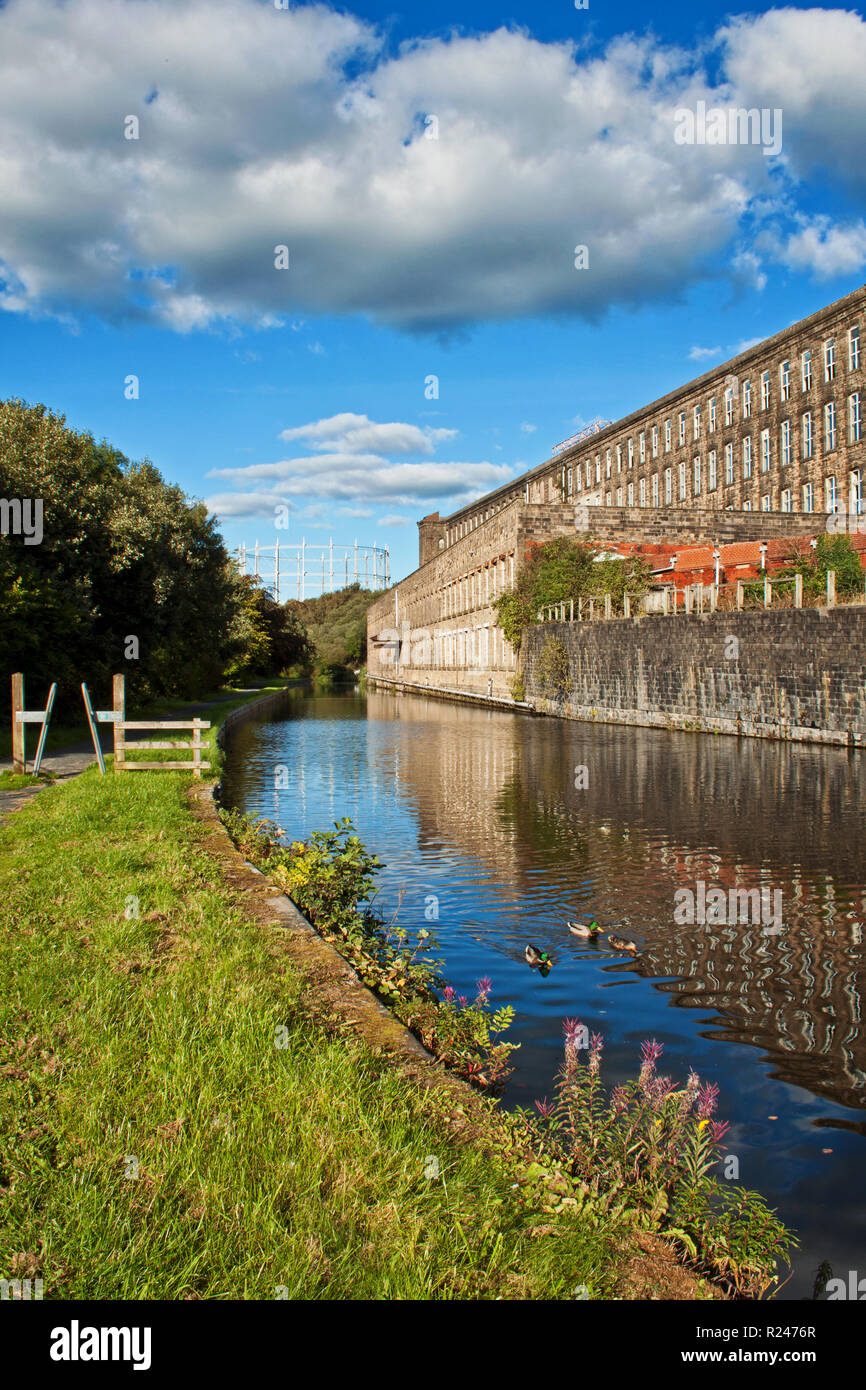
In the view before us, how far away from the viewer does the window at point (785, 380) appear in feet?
191

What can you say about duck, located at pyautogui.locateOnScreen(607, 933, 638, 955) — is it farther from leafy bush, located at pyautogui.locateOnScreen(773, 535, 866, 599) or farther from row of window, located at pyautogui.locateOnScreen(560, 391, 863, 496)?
row of window, located at pyautogui.locateOnScreen(560, 391, 863, 496)

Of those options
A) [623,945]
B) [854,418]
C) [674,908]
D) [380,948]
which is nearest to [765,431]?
[854,418]

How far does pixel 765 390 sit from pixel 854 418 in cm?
986

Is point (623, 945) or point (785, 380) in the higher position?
point (785, 380)

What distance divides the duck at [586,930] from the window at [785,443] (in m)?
56.6

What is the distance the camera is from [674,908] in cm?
868

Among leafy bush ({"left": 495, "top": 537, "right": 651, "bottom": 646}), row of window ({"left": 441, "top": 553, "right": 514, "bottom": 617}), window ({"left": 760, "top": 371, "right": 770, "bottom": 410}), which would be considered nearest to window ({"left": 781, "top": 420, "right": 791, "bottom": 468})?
window ({"left": 760, "top": 371, "right": 770, "bottom": 410})

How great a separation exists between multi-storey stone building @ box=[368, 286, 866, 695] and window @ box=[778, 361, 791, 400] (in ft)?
0.33

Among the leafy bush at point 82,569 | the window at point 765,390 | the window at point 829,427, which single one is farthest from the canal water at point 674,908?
the window at point 765,390

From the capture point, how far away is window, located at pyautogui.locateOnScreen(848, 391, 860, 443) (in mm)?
51812

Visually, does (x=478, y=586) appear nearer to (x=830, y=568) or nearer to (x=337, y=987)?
(x=830, y=568)
